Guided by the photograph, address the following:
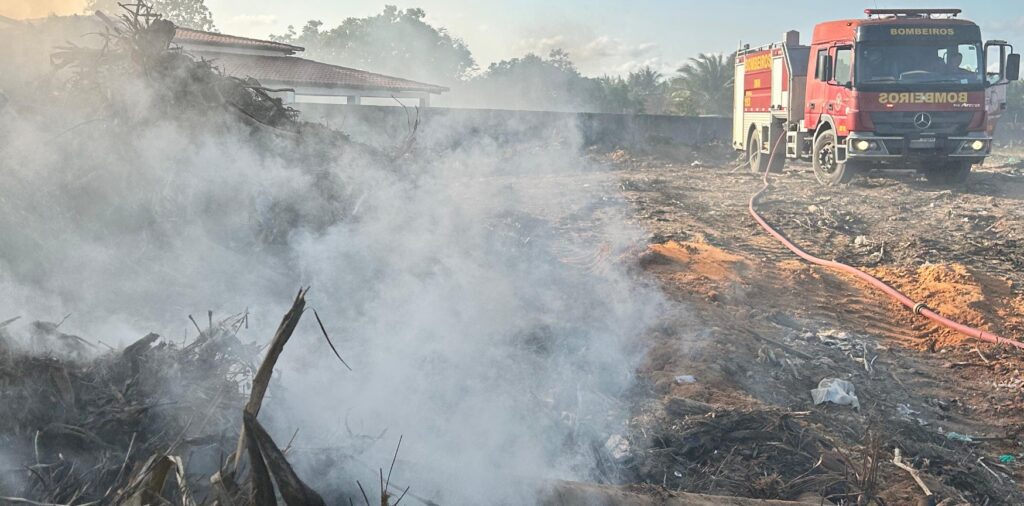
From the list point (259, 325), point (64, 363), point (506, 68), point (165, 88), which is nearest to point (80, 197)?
point (165, 88)

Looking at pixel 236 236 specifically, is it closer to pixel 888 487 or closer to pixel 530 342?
pixel 530 342

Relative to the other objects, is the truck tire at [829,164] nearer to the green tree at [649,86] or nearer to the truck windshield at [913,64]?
the truck windshield at [913,64]

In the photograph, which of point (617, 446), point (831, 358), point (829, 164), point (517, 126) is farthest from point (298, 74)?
point (617, 446)

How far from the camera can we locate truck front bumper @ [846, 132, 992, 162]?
38.5ft

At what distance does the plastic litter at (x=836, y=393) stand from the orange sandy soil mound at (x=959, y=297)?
5.33ft

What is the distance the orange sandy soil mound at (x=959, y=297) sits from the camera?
6.13 metres

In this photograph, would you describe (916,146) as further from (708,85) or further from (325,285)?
(708,85)

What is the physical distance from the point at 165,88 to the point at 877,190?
11477 mm

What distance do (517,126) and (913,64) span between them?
8.46 metres

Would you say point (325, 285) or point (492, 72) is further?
point (492, 72)

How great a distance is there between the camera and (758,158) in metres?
16.0

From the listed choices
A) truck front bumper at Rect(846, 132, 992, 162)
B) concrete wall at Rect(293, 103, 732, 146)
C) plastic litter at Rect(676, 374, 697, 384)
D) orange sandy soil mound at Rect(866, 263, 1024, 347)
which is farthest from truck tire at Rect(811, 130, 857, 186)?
plastic litter at Rect(676, 374, 697, 384)

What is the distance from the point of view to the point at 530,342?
5.07m

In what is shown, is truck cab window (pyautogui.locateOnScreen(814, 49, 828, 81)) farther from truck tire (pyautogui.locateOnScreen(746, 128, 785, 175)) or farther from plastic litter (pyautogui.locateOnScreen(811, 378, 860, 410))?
plastic litter (pyautogui.locateOnScreen(811, 378, 860, 410))
